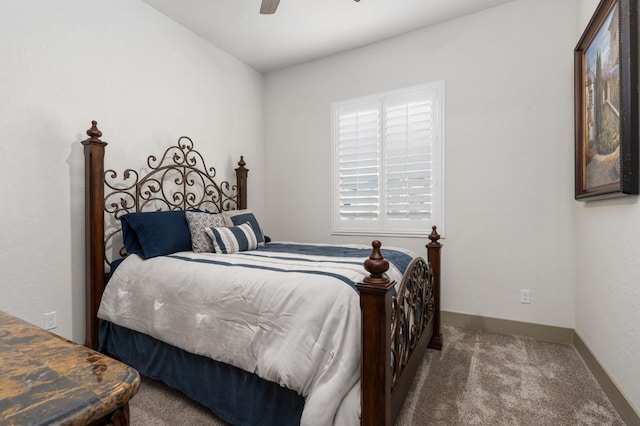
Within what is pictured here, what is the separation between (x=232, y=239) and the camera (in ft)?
8.39

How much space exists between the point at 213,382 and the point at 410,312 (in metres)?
1.14

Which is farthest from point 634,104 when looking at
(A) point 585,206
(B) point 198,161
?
(B) point 198,161

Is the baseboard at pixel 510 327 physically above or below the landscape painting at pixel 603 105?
below

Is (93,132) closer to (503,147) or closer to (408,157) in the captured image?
(408,157)

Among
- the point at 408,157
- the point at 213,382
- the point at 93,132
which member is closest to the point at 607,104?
the point at 408,157

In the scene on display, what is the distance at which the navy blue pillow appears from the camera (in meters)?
2.26

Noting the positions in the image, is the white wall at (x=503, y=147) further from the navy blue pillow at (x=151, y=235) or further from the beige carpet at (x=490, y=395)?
the navy blue pillow at (x=151, y=235)

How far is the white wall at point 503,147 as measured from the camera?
262 cm

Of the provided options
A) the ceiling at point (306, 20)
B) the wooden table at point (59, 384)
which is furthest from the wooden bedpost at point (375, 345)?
the ceiling at point (306, 20)

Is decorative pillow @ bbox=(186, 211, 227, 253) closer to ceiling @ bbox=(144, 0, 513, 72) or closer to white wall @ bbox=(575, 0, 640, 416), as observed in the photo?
ceiling @ bbox=(144, 0, 513, 72)

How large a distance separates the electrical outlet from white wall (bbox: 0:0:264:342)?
0.03 m

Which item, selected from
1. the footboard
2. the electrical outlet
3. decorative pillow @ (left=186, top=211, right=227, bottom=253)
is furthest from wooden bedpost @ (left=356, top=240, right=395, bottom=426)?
the electrical outlet

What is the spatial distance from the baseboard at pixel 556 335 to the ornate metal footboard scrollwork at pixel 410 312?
0.70 m

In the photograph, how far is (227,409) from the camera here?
163cm
